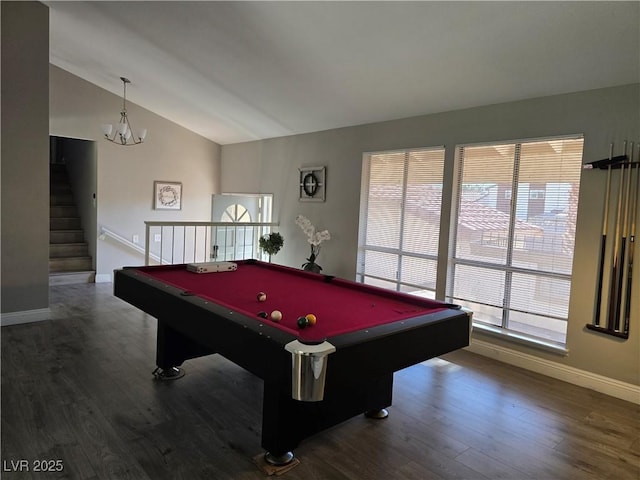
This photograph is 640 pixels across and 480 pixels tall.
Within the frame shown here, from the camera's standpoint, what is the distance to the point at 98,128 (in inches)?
252

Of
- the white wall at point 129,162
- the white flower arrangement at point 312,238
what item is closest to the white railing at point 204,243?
the white wall at point 129,162

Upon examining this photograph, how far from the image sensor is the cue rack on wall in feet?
10.0

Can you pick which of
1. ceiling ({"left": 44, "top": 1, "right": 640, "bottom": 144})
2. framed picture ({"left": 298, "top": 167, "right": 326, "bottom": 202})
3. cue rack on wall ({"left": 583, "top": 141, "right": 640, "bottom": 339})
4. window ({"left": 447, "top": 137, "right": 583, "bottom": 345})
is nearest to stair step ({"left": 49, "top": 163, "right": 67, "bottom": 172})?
ceiling ({"left": 44, "top": 1, "right": 640, "bottom": 144})

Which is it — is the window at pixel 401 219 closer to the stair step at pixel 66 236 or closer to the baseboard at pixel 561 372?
the baseboard at pixel 561 372

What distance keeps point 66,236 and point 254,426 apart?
19.6ft

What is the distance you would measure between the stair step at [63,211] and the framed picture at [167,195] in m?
1.58

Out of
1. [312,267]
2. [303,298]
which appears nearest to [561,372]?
[303,298]

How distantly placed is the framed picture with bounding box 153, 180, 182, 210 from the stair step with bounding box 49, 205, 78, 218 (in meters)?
1.58

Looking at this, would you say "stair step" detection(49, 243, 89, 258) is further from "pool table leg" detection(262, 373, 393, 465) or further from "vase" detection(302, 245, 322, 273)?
"pool table leg" detection(262, 373, 393, 465)

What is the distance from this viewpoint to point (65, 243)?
22.9ft

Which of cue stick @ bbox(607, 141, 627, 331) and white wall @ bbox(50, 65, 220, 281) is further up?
white wall @ bbox(50, 65, 220, 281)

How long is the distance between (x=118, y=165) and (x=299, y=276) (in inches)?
183

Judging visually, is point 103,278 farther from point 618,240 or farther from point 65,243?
point 618,240

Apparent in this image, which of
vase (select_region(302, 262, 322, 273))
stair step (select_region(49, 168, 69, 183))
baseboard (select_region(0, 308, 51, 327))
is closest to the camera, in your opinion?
baseboard (select_region(0, 308, 51, 327))
